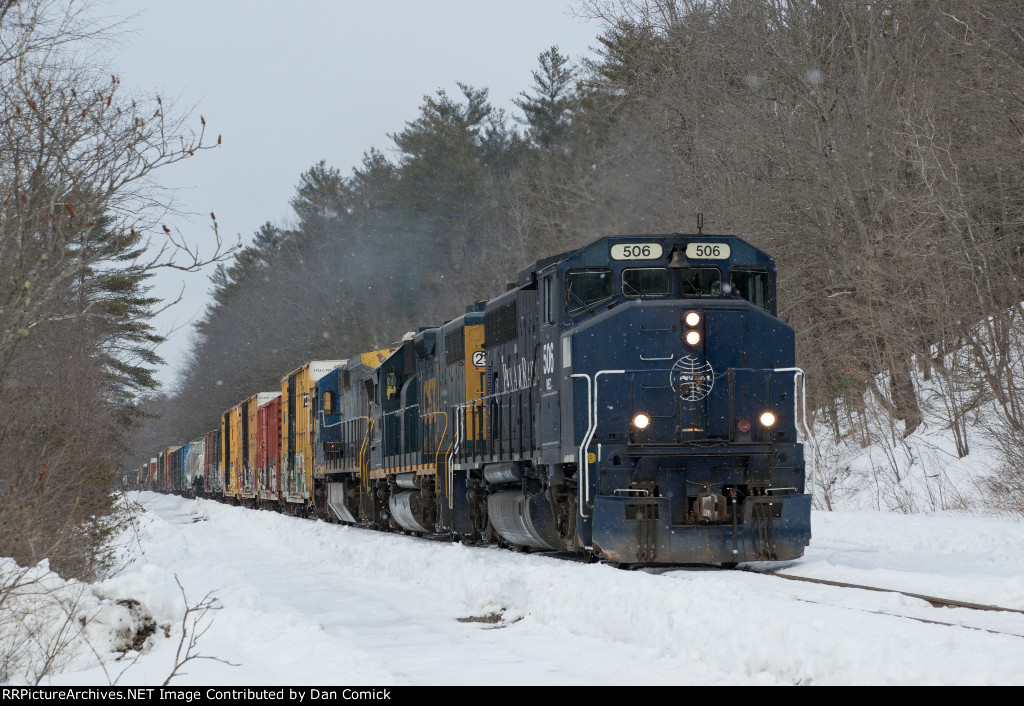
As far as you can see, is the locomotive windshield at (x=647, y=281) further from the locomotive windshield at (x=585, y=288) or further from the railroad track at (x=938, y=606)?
the railroad track at (x=938, y=606)

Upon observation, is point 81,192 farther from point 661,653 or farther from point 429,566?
point 661,653

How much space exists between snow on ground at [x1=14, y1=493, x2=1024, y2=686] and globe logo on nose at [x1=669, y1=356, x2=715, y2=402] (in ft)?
5.73

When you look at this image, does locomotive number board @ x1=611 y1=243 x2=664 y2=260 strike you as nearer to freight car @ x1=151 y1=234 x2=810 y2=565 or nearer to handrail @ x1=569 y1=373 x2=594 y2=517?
freight car @ x1=151 y1=234 x2=810 y2=565

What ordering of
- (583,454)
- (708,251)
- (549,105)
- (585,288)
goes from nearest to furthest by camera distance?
(583,454) → (708,251) → (585,288) → (549,105)

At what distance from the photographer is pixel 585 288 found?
12.0 m

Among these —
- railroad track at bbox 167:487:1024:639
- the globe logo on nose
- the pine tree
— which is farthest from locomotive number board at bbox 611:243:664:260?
the pine tree

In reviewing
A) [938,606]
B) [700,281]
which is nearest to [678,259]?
[700,281]

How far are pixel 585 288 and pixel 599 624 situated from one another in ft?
15.7

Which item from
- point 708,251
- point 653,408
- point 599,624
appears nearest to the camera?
point 599,624

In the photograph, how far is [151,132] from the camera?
10633 millimetres

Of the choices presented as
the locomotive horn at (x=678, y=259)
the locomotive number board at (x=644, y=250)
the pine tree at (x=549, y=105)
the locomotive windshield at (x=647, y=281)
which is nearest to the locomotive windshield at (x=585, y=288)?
the locomotive windshield at (x=647, y=281)

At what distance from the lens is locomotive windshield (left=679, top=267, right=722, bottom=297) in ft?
38.7

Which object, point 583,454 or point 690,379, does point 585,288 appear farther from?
point 583,454
